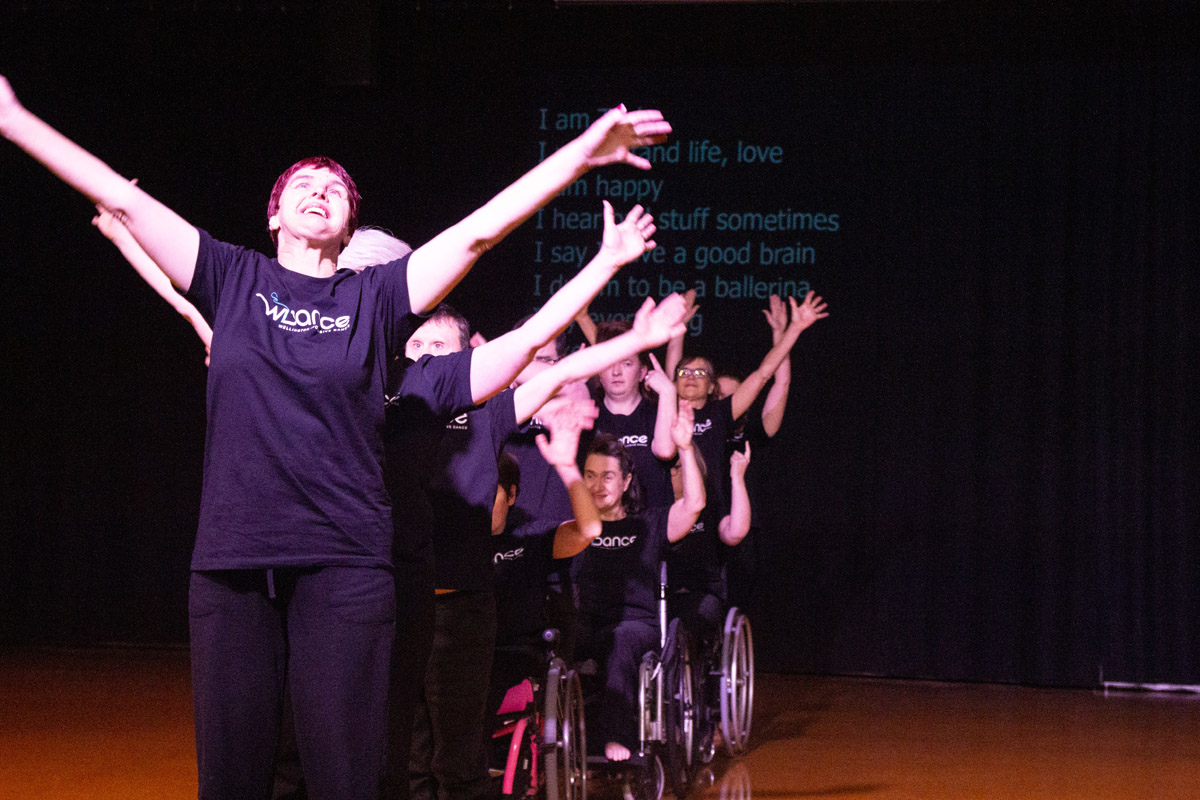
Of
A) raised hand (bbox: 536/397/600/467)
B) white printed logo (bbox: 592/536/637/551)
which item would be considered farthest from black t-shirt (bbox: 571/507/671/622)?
raised hand (bbox: 536/397/600/467)

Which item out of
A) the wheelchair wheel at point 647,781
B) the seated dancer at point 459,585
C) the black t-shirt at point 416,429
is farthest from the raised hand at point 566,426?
the wheelchair wheel at point 647,781

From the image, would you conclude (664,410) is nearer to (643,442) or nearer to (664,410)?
(664,410)

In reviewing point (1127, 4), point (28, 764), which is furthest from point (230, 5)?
point (1127, 4)

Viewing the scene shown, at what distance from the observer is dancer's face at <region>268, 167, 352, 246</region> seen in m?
1.74

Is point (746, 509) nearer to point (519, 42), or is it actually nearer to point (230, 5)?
point (519, 42)

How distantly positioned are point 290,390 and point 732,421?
3.50 metres

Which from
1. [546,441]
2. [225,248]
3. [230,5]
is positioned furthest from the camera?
[230,5]

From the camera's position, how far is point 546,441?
9.11 feet

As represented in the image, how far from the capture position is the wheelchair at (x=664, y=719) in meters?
3.36

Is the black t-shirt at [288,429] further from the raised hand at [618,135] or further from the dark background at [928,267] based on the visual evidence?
the dark background at [928,267]

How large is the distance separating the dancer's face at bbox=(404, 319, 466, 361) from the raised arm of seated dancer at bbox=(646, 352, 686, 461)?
0.87 m

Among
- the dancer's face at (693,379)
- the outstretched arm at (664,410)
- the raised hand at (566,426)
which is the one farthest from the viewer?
the dancer's face at (693,379)

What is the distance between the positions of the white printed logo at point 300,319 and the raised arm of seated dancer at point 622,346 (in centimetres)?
56

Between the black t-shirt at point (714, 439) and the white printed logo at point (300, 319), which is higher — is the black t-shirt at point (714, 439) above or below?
below
